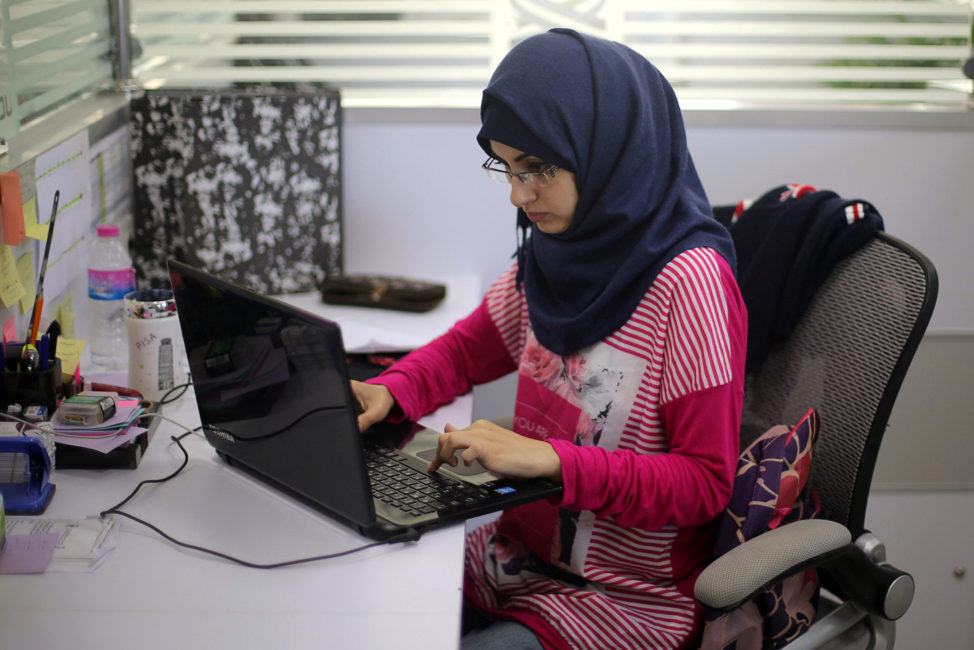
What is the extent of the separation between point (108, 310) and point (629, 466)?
0.96 metres

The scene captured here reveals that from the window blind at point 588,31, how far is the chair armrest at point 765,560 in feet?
3.89

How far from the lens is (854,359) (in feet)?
4.01

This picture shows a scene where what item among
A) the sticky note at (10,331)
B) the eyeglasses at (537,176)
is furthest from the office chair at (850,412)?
the sticky note at (10,331)

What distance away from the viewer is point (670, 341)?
1136 millimetres

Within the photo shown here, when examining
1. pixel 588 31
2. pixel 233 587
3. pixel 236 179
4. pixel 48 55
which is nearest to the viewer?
pixel 233 587

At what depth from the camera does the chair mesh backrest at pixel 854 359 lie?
1168 mm

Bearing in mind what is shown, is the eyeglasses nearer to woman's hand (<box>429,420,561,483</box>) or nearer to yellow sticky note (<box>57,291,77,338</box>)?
woman's hand (<box>429,420,561,483</box>)

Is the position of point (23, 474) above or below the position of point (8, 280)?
below

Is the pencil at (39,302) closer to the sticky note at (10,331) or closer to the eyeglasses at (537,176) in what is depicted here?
the sticky note at (10,331)

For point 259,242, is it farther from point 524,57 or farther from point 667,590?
point 667,590

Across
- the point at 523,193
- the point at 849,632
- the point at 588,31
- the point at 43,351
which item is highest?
the point at 588,31

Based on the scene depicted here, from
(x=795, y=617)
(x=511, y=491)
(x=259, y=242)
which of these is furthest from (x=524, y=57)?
(x=259, y=242)

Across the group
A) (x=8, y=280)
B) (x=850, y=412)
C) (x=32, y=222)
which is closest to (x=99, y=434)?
(x=8, y=280)

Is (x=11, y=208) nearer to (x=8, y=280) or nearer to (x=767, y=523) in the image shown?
(x=8, y=280)
